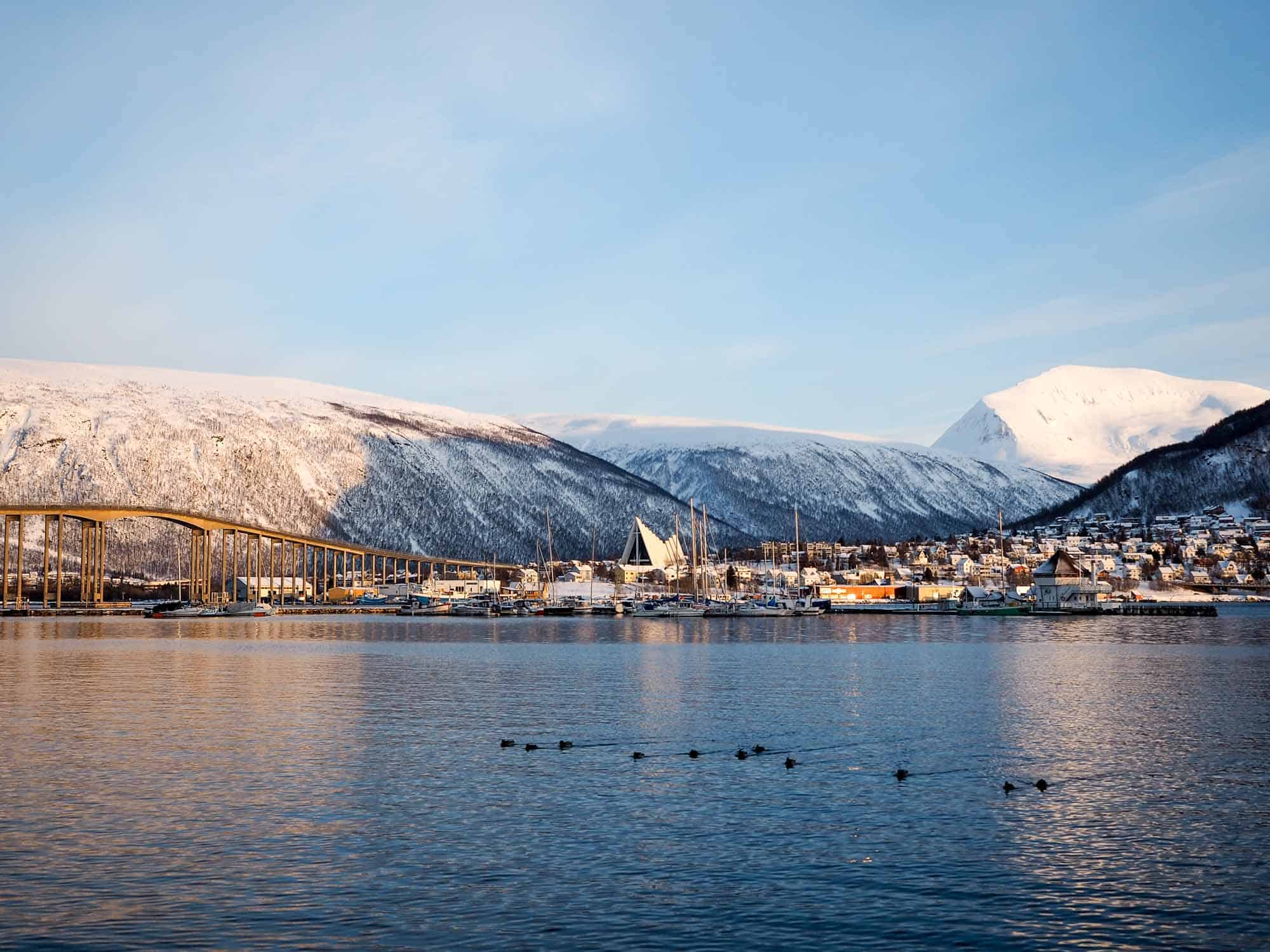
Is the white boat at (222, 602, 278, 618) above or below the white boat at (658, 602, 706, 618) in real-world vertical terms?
above

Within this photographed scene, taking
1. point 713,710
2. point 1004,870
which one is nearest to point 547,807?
point 1004,870

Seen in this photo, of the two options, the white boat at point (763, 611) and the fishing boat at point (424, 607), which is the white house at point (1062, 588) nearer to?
the white boat at point (763, 611)

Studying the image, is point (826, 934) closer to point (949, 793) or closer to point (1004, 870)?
point (1004, 870)

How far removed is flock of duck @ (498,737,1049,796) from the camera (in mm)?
28844

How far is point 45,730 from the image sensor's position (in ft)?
127

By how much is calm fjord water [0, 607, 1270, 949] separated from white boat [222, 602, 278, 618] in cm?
10286

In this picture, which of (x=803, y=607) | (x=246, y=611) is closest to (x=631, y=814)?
(x=803, y=607)

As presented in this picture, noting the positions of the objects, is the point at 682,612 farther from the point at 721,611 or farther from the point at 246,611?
the point at 246,611

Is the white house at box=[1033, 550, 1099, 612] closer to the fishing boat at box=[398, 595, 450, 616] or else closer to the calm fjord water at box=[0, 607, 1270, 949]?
the fishing boat at box=[398, 595, 450, 616]

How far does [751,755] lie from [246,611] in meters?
135

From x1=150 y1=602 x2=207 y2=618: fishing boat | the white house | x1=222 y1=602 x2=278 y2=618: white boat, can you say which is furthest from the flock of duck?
the white house

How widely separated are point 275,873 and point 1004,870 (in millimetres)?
11789

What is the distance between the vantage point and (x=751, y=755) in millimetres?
34031

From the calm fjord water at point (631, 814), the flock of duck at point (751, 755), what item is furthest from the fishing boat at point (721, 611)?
the flock of duck at point (751, 755)
